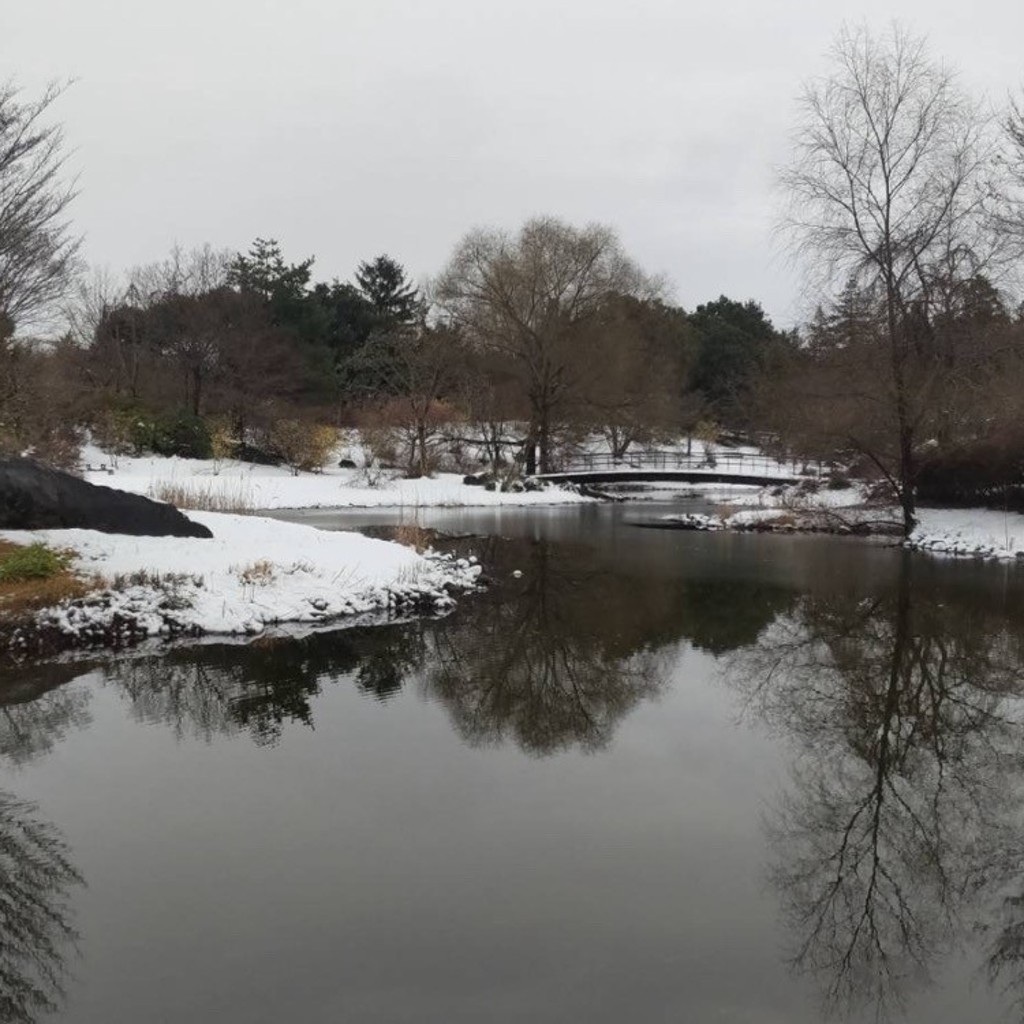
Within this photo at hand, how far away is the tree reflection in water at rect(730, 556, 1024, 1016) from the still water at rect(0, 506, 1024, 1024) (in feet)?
0.08

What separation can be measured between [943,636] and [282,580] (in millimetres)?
8590

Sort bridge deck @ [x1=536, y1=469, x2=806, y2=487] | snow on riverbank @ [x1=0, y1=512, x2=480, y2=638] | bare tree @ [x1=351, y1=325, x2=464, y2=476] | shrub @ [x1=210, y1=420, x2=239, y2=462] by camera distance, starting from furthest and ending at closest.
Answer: bridge deck @ [x1=536, y1=469, x2=806, y2=487]
bare tree @ [x1=351, y1=325, x2=464, y2=476]
shrub @ [x1=210, y1=420, x2=239, y2=462]
snow on riverbank @ [x1=0, y1=512, x2=480, y2=638]

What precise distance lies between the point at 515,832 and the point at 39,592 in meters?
7.25

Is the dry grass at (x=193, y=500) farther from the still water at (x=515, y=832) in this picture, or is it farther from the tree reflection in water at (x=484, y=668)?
the still water at (x=515, y=832)

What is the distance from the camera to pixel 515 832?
5.50 meters

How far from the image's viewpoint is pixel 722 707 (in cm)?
834

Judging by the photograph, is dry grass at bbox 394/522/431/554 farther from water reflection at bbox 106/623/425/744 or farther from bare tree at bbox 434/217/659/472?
bare tree at bbox 434/217/659/472

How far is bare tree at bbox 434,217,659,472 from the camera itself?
3859 centimetres

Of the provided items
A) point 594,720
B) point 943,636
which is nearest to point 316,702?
point 594,720

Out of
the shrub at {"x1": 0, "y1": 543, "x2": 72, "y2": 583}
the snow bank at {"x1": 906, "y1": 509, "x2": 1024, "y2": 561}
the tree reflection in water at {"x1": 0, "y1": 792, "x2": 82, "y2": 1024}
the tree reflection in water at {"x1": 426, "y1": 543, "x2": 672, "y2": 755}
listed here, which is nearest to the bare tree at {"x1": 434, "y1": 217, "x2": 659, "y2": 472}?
the snow bank at {"x1": 906, "y1": 509, "x2": 1024, "y2": 561}

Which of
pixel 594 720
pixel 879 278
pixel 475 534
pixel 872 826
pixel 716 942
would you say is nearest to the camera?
pixel 716 942

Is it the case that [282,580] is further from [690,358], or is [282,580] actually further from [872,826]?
[690,358]

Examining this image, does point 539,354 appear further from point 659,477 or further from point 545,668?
point 545,668

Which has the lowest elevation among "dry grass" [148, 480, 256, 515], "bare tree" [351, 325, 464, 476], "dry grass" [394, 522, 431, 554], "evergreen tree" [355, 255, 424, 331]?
"dry grass" [394, 522, 431, 554]
